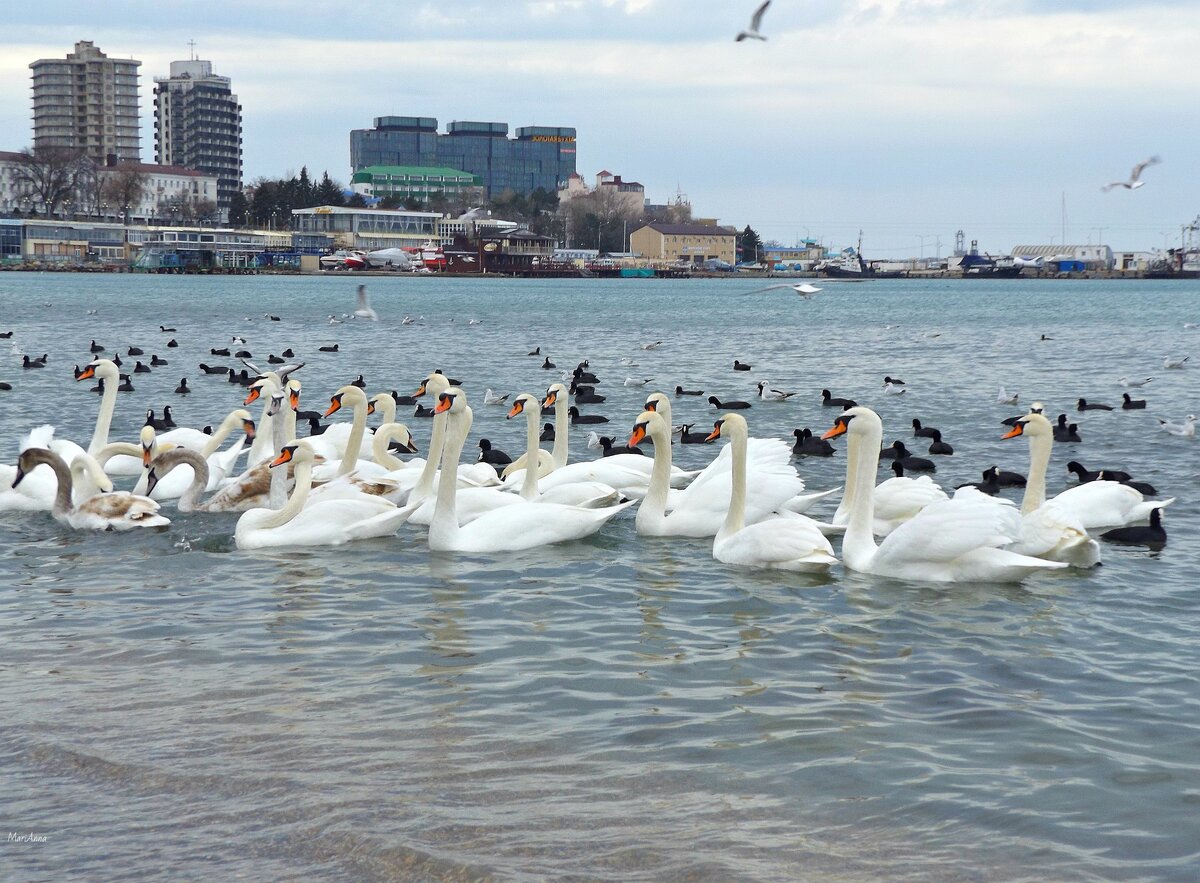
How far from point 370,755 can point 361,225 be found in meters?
183

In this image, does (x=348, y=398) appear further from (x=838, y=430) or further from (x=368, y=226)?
(x=368, y=226)

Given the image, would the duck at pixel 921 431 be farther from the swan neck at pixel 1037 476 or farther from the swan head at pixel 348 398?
the swan head at pixel 348 398

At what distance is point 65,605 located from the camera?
31.2 ft

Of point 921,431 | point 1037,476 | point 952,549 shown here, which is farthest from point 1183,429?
point 952,549

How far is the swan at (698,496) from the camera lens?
471 inches

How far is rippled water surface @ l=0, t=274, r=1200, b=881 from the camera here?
5.82m

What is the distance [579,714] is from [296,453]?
5.23 m

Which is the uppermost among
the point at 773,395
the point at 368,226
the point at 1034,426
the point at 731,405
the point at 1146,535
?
the point at 368,226

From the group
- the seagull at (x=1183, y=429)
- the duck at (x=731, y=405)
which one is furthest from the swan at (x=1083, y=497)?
the duck at (x=731, y=405)

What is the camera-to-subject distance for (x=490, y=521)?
451 inches

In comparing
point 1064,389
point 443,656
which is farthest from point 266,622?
point 1064,389

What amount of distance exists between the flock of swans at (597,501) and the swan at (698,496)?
0.01m

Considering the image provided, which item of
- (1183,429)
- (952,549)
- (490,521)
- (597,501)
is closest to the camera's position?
(952,549)

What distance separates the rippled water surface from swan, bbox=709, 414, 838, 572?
163 millimetres
